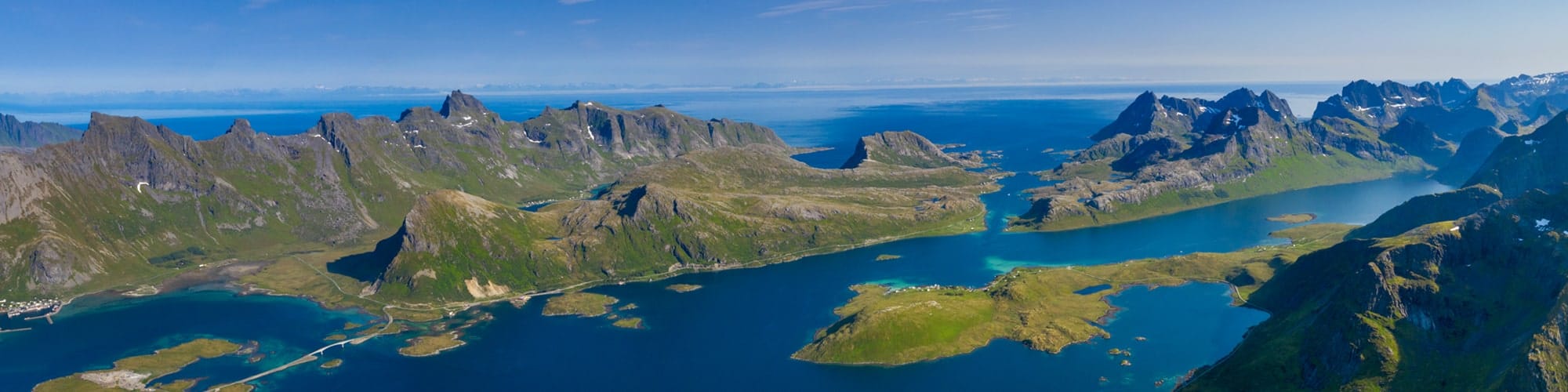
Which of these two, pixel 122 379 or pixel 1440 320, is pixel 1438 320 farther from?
pixel 122 379

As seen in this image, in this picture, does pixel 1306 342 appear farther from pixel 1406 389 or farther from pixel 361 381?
pixel 361 381

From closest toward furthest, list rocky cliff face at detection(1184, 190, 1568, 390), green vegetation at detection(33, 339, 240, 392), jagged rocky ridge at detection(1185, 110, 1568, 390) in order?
1. jagged rocky ridge at detection(1185, 110, 1568, 390)
2. rocky cliff face at detection(1184, 190, 1568, 390)
3. green vegetation at detection(33, 339, 240, 392)

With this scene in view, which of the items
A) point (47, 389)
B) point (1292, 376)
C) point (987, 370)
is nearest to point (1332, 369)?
point (1292, 376)

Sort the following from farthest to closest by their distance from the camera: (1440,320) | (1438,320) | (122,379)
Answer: (122,379), (1438,320), (1440,320)

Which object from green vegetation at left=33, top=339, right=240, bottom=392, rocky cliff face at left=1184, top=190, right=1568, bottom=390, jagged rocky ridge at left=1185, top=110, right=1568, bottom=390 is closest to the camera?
jagged rocky ridge at left=1185, top=110, right=1568, bottom=390

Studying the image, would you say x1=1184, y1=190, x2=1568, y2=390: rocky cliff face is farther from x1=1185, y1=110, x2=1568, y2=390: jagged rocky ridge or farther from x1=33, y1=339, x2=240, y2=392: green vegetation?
x1=33, y1=339, x2=240, y2=392: green vegetation

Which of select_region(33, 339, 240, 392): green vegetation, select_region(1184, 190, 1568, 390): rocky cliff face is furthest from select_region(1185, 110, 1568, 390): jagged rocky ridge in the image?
select_region(33, 339, 240, 392): green vegetation

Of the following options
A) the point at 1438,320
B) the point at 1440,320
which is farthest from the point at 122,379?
the point at 1440,320

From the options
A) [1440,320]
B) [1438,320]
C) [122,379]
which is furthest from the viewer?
[122,379]
